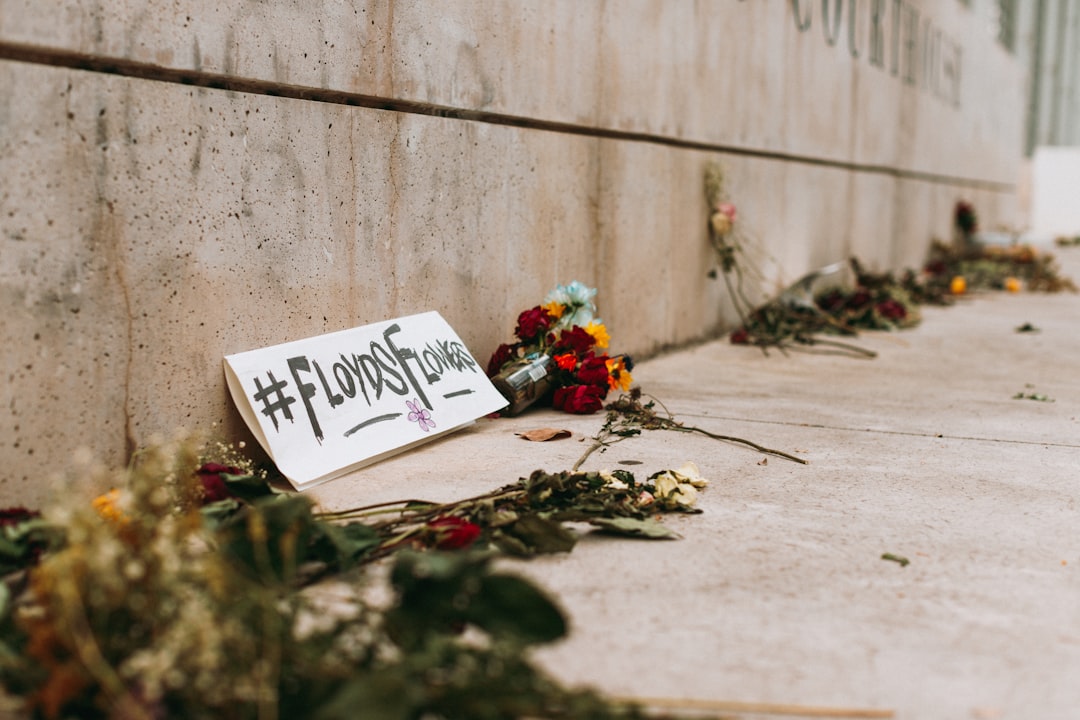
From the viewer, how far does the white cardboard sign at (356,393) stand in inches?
102

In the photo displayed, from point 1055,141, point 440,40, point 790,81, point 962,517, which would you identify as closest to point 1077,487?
point 962,517

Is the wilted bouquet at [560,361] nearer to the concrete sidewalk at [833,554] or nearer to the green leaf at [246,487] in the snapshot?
the concrete sidewalk at [833,554]

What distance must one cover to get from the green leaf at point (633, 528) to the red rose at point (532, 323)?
4.58 feet

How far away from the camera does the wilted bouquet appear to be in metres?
3.45

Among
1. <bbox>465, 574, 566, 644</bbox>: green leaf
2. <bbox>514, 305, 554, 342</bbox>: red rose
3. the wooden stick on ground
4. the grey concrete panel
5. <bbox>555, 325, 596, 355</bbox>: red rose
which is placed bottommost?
the wooden stick on ground

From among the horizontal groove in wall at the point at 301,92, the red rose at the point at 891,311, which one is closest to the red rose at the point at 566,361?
the horizontal groove in wall at the point at 301,92

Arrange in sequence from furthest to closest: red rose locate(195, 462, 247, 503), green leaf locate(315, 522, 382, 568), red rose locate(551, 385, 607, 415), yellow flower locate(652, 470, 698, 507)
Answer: red rose locate(551, 385, 607, 415) < yellow flower locate(652, 470, 698, 507) < red rose locate(195, 462, 247, 503) < green leaf locate(315, 522, 382, 568)

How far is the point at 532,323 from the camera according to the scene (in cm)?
353

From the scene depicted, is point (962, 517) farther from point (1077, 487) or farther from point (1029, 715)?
point (1029, 715)

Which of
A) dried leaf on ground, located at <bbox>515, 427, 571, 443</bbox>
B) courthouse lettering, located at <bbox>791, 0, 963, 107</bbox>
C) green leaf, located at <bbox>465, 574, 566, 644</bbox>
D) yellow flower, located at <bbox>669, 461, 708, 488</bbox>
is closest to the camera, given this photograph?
green leaf, located at <bbox>465, 574, 566, 644</bbox>

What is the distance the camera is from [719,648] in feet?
5.42

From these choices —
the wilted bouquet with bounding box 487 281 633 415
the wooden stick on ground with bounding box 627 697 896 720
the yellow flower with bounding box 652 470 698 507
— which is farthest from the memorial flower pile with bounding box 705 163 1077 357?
the wooden stick on ground with bounding box 627 697 896 720

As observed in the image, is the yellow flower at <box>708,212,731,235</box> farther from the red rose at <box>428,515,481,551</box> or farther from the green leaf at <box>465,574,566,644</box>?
A: the green leaf at <box>465,574,566,644</box>

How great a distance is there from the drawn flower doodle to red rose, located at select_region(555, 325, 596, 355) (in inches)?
27.2
